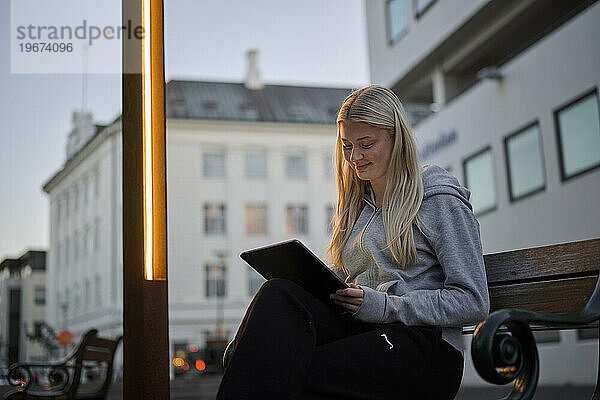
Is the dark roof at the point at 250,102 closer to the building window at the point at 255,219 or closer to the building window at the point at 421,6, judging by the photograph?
the building window at the point at 255,219

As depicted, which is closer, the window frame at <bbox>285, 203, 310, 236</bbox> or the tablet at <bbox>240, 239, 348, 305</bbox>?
the tablet at <bbox>240, 239, 348, 305</bbox>

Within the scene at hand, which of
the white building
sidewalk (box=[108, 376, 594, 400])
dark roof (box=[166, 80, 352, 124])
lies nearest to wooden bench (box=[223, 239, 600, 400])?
sidewalk (box=[108, 376, 594, 400])

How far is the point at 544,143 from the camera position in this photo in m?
11.3

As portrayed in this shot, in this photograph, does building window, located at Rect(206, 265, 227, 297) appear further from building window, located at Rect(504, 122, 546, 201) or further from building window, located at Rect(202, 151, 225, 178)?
building window, located at Rect(504, 122, 546, 201)

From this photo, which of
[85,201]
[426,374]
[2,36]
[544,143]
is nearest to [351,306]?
[426,374]

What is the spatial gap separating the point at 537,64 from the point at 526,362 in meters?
10.6

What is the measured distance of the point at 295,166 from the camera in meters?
36.3

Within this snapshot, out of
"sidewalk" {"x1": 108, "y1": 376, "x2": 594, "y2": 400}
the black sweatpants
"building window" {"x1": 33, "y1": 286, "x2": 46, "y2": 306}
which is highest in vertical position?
"building window" {"x1": 33, "y1": 286, "x2": 46, "y2": 306}

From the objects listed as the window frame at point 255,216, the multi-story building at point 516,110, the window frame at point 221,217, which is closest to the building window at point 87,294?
the window frame at point 221,217

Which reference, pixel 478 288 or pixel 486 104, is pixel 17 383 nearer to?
pixel 478 288

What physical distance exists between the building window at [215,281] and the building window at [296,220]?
3388 mm

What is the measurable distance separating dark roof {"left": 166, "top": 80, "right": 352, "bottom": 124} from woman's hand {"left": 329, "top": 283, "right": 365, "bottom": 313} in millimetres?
32705

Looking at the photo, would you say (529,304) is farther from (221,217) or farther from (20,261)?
(221,217)

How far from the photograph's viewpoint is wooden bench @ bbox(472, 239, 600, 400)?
1.52 metres
